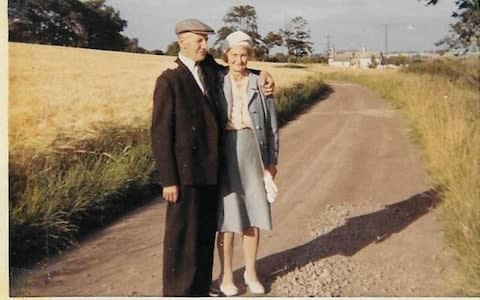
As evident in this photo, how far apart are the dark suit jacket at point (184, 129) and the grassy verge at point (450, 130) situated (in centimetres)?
101

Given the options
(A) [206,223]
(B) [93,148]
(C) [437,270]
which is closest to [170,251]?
(A) [206,223]

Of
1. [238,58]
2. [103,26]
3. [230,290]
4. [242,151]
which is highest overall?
[103,26]

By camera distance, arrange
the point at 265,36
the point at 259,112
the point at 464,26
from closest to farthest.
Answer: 1. the point at 259,112
2. the point at 265,36
3. the point at 464,26

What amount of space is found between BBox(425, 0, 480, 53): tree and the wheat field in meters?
0.86

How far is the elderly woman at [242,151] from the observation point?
225 centimetres

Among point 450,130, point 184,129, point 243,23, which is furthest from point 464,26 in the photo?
point 184,129

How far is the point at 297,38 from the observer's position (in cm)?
271

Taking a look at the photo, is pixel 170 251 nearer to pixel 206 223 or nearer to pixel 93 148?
pixel 206 223

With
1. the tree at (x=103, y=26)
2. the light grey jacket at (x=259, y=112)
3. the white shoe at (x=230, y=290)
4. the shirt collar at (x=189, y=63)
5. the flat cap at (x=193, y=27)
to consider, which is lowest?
the white shoe at (x=230, y=290)

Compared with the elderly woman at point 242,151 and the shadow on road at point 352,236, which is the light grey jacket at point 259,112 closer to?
the elderly woman at point 242,151

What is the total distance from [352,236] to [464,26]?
4.54 ft

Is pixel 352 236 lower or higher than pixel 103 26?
lower

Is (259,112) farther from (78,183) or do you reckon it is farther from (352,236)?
(78,183)

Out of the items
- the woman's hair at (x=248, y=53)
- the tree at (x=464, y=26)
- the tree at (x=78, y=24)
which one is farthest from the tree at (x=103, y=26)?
the tree at (x=464, y=26)
